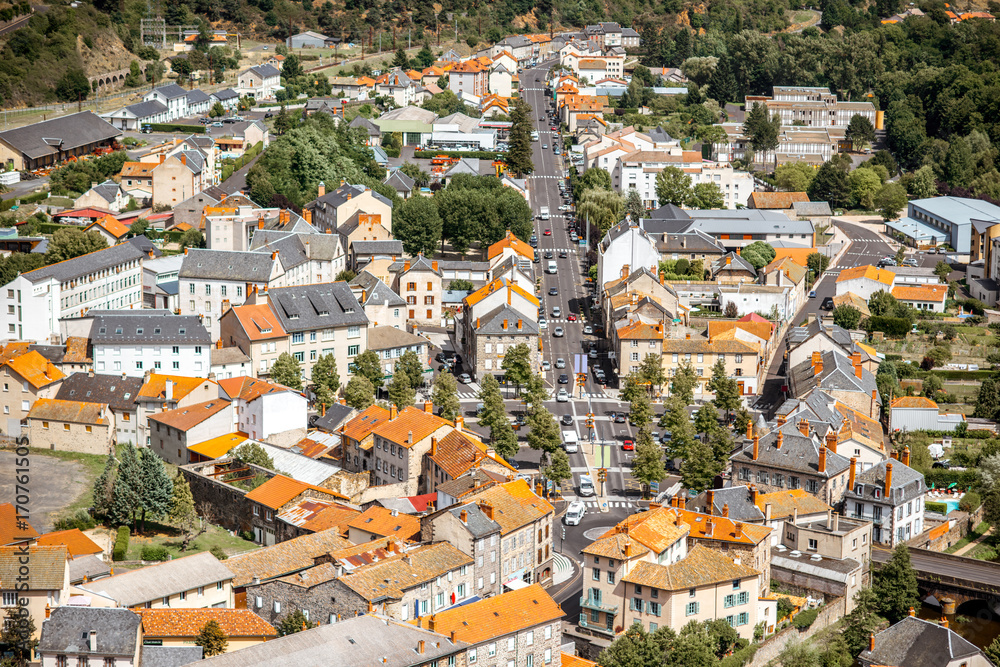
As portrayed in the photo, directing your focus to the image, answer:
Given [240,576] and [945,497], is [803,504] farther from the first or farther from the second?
[240,576]

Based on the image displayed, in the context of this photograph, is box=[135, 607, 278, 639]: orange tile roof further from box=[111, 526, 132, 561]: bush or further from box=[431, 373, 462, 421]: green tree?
box=[431, 373, 462, 421]: green tree

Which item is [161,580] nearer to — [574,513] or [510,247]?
[574,513]

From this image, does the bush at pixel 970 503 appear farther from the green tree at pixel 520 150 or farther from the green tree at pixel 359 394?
the green tree at pixel 520 150

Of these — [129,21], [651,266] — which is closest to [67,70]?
[129,21]

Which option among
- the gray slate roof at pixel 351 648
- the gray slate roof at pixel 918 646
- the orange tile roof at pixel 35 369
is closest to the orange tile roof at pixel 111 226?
the orange tile roof at pixel 35 369

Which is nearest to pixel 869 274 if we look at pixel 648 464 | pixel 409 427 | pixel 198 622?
pixel 648 464

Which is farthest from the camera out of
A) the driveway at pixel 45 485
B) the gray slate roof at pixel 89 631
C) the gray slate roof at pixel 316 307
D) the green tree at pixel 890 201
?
the green tree at pixel 890 201
